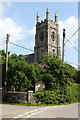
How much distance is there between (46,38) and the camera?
2080 inches

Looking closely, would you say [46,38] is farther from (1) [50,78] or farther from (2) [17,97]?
(2) [17,97]

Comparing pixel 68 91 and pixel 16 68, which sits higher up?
pixel 16 68

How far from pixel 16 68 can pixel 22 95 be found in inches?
139

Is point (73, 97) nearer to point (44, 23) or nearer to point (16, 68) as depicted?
point (16, 68)

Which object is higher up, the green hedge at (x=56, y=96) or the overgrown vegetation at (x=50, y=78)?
the overgrown vegetation at (x=50, y=78)

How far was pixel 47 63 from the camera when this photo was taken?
16750mm

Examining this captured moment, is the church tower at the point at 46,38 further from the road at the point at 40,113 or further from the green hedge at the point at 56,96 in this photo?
the road at the point at 40,113

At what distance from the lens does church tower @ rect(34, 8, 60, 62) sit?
52.8 meters

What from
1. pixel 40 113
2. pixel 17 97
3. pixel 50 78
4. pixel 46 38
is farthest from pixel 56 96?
pixel 46 38

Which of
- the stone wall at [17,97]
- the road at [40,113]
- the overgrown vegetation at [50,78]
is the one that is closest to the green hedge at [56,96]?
the overgrown vegetation at [50,78]

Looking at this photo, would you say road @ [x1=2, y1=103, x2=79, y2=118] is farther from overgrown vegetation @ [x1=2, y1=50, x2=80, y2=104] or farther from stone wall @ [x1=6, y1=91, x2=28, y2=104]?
overgrown vegetation @ [x1=2, y1=50, x2=80, y2=104]

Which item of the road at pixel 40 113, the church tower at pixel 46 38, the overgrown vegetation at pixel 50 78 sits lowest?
the road at pixel 40 113

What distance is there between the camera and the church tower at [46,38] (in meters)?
52.8

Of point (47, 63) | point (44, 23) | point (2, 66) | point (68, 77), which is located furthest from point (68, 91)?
point (44, 23)
